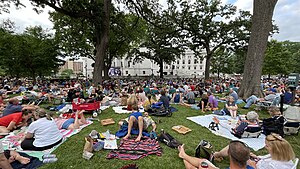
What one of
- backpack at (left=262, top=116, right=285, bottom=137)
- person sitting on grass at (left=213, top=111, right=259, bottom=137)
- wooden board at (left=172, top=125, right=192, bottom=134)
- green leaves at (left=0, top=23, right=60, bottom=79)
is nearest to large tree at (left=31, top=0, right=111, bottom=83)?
green leaves at (left=0, top=23, right=60, bottom=79)

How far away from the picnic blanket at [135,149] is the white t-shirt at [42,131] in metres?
1.64

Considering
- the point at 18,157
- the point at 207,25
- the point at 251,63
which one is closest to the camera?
the point at 18,157

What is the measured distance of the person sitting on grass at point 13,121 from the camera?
193 inches

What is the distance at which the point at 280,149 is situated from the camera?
91.4 inches

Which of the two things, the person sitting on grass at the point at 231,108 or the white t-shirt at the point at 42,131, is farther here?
the person sitting on grass at the point at 231,108

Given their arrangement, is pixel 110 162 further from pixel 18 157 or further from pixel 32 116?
pixel 32 116

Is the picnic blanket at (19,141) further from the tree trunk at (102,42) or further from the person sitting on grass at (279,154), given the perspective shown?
the tree trunk at (102,42)

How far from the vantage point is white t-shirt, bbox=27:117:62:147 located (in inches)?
143

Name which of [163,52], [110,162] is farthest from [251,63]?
[163,52]

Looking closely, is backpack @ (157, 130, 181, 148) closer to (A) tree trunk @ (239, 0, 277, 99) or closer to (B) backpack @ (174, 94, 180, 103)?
(B) backpack @ (174, 94, 180, 103)

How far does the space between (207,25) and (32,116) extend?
833 inches

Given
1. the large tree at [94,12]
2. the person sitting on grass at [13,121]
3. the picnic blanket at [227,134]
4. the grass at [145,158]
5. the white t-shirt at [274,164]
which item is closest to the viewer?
the white t-shirt at [274,164]

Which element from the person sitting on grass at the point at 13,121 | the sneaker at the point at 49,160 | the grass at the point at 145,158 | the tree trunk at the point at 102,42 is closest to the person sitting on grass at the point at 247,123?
the grass at the point at 145,158

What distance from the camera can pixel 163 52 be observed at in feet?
90.3
